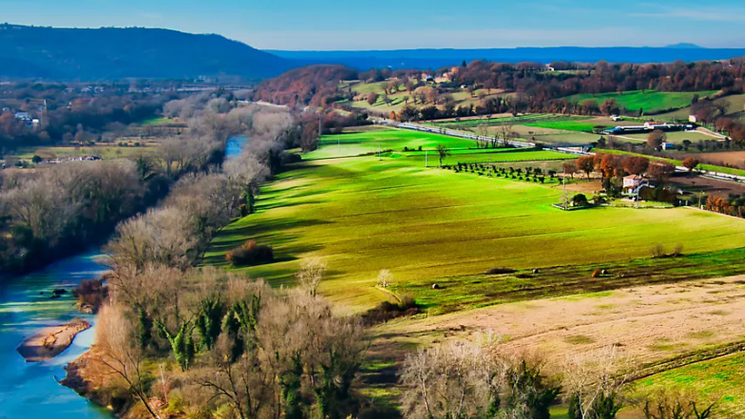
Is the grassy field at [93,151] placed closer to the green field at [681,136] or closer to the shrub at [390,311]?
the shrub at [390,311]

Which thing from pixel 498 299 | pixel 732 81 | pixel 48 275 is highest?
pixel 732 81

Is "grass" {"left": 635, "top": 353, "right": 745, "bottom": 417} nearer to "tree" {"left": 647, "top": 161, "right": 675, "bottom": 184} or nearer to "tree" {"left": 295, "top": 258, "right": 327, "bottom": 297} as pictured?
"tree" {"left": 295, "top": 258, "right": 327, "bottom": 297}

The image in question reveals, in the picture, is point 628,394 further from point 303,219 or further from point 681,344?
point 303,219

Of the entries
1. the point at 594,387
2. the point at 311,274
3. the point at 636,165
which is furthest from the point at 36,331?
the point at 636,165

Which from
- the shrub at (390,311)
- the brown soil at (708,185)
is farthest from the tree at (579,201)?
the shrub at (390,311)

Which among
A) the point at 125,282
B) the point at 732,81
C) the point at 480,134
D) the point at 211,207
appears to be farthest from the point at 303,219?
the point at 732,81

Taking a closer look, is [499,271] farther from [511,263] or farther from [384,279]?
[384,279]

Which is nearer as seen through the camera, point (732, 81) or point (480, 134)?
point (480, 134)
